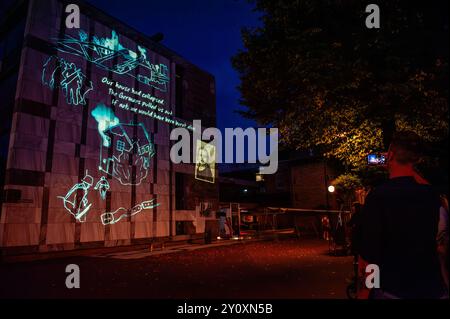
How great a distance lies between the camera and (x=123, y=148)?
19047 mm

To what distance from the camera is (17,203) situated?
1388cm

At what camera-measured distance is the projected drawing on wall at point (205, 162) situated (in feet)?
80.5

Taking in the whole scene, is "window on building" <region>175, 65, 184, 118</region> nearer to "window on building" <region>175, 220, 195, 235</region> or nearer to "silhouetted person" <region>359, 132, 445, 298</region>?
"window on building" <region>175, 220, 195, 235</region>

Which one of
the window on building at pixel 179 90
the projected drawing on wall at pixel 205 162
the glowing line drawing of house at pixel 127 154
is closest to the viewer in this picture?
the glowing line drawing of house at pixel 127 154

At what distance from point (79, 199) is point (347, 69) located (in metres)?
14.0

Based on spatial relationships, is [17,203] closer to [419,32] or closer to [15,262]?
[15,262]

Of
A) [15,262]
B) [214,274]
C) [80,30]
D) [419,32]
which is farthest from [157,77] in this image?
[419,32]

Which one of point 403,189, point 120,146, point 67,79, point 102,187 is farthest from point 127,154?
point 403,189

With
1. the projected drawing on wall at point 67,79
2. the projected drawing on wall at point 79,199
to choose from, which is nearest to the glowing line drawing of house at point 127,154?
the projected drawing on wall at point 79,199

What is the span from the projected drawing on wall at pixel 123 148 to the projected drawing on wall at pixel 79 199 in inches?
47.2

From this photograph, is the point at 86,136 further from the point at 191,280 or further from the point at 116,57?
the point at 191,280

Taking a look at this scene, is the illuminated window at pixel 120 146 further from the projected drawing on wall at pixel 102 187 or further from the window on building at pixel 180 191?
the window on building at pixel 180 191

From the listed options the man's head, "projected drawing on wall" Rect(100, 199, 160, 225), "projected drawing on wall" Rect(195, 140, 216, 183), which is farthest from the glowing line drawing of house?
the man's head

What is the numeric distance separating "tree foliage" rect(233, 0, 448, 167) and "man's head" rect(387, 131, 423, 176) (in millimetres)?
6187
